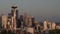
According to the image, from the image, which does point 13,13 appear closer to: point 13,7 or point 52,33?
point 13,7

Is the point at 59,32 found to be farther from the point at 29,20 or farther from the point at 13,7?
the point at 29,20

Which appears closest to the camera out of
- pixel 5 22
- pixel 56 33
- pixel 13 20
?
pixel 56 33

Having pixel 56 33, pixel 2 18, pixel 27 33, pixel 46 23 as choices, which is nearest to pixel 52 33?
pixel 56 33

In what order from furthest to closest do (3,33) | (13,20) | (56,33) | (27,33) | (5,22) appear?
(5,22)
(13,20)
(27,33)
(56,33)
(3,33)

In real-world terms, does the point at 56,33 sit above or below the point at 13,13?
below

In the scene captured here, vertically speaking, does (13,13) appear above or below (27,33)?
above

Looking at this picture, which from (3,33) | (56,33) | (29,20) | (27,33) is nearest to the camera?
(3,33)

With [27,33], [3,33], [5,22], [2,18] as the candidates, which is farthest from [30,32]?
[2,18]

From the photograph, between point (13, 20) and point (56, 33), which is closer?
point (56, 33)

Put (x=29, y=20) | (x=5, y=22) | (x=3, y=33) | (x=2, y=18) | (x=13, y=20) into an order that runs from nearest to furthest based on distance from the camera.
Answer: (x=3, y=33)
(x=13, y=20)
(x=5, y=22)
(x=2, y=18)
(x=29, y=20)
